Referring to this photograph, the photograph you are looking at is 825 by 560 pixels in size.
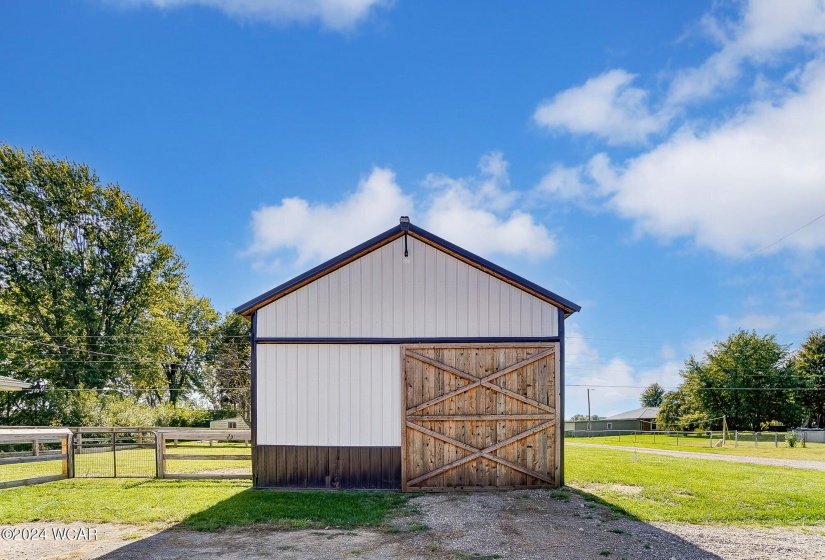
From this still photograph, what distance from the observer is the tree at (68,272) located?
26.2 metres

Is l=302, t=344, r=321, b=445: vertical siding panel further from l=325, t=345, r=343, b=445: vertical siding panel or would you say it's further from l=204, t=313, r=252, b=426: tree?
l=204, t=313, r=252, b=426: tree

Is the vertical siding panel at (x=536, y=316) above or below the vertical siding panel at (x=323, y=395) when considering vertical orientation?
above

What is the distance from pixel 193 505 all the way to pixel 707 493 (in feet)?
30.0

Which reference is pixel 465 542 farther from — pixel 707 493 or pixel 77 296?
pixel 77 296

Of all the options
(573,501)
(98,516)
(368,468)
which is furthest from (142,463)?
(573,501)

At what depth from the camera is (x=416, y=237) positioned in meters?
10.6

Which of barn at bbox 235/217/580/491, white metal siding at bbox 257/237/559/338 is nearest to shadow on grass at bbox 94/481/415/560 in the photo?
barn at bbox 235/217/580/491

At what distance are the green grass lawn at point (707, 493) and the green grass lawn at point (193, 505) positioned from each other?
411 cm

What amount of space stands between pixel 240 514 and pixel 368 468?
8.82 ft

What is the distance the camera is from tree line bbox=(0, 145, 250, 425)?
26.0 m

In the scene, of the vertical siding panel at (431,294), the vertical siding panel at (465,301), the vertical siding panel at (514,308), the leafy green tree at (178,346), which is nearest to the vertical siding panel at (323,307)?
the vertical siding panel at (431,294)

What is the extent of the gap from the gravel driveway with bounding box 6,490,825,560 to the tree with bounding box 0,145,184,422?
78.3 ft

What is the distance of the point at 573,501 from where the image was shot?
9.15 m

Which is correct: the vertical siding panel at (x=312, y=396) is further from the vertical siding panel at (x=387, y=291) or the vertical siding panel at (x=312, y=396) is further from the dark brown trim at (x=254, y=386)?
the vertical siding panel at (x=387, y=291)
